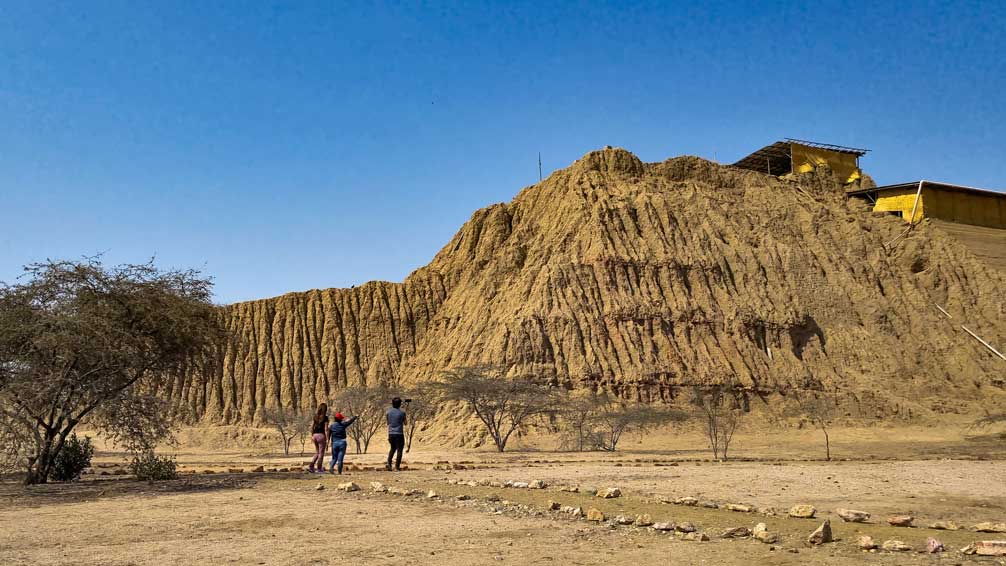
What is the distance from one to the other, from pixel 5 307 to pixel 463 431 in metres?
31.4

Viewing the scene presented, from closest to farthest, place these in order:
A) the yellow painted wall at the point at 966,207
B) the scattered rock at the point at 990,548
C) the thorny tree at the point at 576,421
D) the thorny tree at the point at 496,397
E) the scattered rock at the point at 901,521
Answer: the scattered rock at the point at 990,548 → the scattered rock at the point at 901,521 → the thorny tree at the point at 496,397 → the thorny tree at the point at 576,421 → the yellow painted wall at the point at 966,207

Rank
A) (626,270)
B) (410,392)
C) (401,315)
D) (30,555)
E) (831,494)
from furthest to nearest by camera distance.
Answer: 1. (401,315)
2. (626,270)
3. (410,392)
4. (831,494)
5. (30,555)

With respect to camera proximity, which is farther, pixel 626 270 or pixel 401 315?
pixel 401 315

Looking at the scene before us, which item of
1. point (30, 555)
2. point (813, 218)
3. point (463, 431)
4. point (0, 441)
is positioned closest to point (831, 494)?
point (30, 555)

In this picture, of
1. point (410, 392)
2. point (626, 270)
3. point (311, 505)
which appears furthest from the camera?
point (626, 270)

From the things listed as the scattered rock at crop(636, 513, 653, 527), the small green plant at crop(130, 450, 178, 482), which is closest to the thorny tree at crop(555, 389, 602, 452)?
the small green plant at crop(130, 450, 178, 482)

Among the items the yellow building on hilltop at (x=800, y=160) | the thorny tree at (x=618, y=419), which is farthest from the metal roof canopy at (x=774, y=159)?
the thorny tree at (x=618, y=419)

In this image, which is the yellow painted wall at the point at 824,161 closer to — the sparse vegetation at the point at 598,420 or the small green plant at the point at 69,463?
the sparse vegetation at the point at 598,420

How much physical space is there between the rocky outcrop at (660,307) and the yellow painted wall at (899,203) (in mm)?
1333

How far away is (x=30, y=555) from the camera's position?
29.8ft

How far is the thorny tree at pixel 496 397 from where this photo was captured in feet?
133

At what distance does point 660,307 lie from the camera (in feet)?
188

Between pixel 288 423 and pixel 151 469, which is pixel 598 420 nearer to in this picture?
pixel 288 423

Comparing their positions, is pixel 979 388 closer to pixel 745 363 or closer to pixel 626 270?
pixel 745 363
